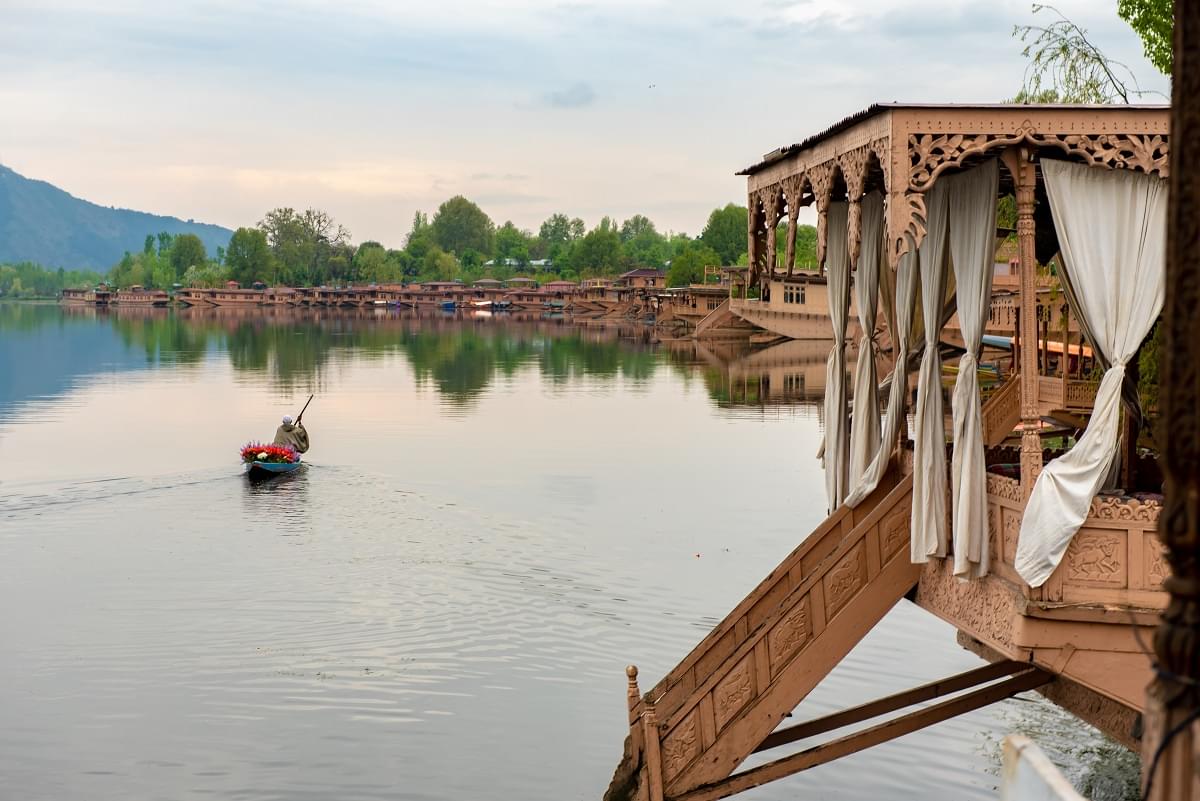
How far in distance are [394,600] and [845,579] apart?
412 inches

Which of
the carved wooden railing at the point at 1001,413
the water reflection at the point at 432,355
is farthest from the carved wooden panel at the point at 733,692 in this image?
the water reflection at the point at 432,355

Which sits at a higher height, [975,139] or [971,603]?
[975,139]

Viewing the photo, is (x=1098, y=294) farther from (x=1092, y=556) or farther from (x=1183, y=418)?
(x=1183, y=418)

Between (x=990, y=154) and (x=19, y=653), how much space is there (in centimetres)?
1300

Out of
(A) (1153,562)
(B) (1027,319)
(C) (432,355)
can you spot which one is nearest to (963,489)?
(B) (1027,319)

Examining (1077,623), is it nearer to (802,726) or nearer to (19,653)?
(802,726)

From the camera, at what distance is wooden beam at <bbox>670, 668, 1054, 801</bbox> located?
10195 mm

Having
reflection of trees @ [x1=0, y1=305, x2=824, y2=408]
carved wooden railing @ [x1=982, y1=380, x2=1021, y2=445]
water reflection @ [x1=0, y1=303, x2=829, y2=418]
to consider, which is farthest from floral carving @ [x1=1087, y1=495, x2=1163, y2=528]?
reflection of trees @ [x1=0, y1=305, x2=824, y2=408]

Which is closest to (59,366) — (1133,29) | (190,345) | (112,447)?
(190,345)

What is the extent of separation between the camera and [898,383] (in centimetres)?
1160

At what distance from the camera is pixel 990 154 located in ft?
32.1

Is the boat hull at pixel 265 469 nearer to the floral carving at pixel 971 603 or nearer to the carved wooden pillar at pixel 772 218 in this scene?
the carved wooden pillar at pixel 772 218

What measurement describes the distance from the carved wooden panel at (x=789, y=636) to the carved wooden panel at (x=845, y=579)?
0.19 meters

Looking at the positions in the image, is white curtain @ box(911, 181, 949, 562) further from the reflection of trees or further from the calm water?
the reflection of trees
